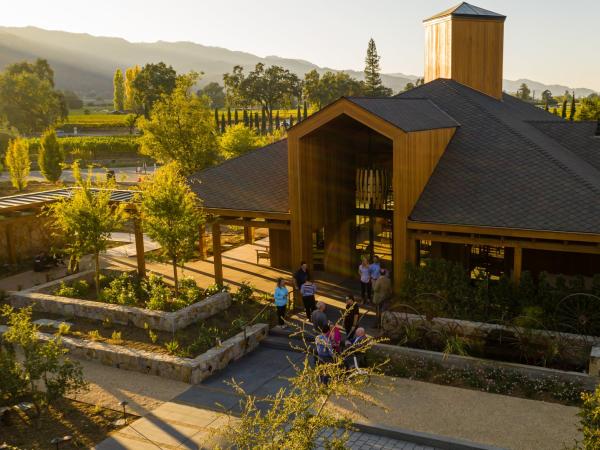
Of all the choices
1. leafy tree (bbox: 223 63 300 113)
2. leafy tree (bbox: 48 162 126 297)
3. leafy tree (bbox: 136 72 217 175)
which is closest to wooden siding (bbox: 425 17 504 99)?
leafy tree (bbox: 136 72 217 175)

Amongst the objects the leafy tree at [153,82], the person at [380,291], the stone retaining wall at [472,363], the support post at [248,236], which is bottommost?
the stone retaining wall at [472,363]

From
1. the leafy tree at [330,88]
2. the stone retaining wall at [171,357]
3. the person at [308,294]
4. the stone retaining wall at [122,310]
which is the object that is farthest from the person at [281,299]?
the leafy tree at [330,88]

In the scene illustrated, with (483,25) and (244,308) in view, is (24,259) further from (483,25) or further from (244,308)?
(483,25)

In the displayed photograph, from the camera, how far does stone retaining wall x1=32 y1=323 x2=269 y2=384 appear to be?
13336 mm

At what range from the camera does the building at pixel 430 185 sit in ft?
49.3

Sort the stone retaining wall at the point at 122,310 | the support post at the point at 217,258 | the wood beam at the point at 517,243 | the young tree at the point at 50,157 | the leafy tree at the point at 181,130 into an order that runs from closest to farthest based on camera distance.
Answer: the wood beam at the point at 517,243 < the stone retaining wall at the point at 122,310 < the support post at the point at 217,258 < the leafy tree at the point at 181,130 < the young tree at the point at 50,157

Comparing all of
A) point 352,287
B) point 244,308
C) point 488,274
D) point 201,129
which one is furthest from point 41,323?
point 201,129

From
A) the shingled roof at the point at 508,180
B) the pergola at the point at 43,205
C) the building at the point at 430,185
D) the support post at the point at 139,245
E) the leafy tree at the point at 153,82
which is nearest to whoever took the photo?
the shingled roof at the point at 508,180

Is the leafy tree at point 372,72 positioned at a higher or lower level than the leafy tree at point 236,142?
higher

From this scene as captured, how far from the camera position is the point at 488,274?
18297mm

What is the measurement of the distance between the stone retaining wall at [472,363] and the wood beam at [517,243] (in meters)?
3.14

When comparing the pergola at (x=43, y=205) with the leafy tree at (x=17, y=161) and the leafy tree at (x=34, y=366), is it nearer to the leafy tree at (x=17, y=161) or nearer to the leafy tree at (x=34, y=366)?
the leafy tree at (x=34, y=366)

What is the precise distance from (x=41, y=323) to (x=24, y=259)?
9.47 metres

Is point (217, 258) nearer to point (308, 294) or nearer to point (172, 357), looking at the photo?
point (308, 294)
